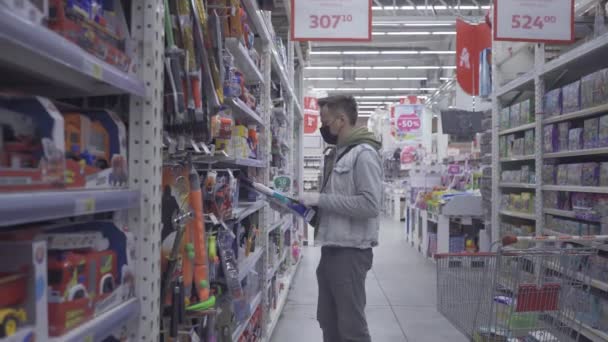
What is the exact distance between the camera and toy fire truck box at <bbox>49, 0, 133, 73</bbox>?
95 cm

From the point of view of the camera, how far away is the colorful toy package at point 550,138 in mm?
4082

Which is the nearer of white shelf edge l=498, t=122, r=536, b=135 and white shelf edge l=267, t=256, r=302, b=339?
white shelf edge l=267, t=256, r=302, b=339

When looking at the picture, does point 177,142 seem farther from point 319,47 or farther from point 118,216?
point 319,47

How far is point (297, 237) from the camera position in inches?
283

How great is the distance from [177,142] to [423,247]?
6.90 meters

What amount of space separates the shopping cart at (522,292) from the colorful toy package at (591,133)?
1210 millimetres

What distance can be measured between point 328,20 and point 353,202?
2650mm

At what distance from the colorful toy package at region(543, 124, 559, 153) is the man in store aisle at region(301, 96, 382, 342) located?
228 cm

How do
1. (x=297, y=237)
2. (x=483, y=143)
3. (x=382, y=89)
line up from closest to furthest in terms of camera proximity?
(x=483, y=143) → (x=297, y=237) → (x=382, y=89)

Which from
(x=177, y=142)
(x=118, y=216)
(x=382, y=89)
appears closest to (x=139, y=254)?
(x=118, y=216)

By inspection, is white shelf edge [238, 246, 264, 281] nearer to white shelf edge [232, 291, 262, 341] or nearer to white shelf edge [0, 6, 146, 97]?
white shelf edge [232, 291, 262, 341]

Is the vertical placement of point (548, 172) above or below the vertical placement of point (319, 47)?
below

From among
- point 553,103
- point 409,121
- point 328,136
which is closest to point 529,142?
point 553,103

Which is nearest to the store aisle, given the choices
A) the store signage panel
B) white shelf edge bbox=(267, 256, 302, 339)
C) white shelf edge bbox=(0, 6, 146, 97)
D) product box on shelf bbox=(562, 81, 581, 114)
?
white shelf edge bbox=(267, 256, 302, 339)
